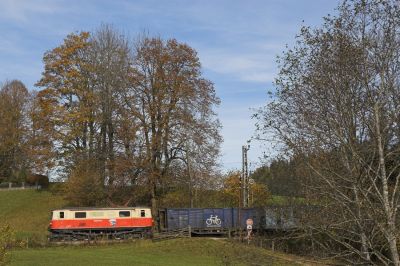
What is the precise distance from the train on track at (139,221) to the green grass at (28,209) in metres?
2.53

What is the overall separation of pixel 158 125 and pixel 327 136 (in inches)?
1399

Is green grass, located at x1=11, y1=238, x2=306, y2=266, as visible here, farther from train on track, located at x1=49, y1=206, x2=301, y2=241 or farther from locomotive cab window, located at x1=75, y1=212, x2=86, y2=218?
locomotive cab window, located at x1=75, y1=212, x2=86, y2=218

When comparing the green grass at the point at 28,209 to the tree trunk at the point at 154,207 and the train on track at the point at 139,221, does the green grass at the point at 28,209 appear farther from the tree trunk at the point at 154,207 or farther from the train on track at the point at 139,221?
the tree trunk at the point at 154,207

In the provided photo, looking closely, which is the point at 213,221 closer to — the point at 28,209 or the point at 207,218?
the point at 207,218

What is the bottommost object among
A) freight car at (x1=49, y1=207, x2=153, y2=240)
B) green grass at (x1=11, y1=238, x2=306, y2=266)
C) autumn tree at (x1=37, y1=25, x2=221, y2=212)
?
green grass at (x1=11, y1=238, x2=306, y2=266)

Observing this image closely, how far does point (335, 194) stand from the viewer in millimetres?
8062

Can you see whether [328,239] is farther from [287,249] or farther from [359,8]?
[287,249]

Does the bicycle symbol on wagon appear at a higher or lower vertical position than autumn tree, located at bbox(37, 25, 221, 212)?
lower

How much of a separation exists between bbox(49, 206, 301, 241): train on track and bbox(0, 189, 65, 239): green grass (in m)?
2.53

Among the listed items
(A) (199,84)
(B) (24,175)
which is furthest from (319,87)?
(B) (24,175)

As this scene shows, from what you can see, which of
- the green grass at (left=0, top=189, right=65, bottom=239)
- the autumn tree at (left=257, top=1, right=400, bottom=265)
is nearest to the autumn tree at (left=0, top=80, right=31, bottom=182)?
the green grass at (left=0, top=189, right=65, bottom=239)

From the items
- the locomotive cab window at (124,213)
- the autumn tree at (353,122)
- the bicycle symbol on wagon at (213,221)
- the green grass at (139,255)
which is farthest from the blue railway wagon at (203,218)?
the autumn tree at (353,122)

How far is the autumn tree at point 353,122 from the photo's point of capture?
7.66 m

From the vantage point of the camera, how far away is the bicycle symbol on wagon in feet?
134
